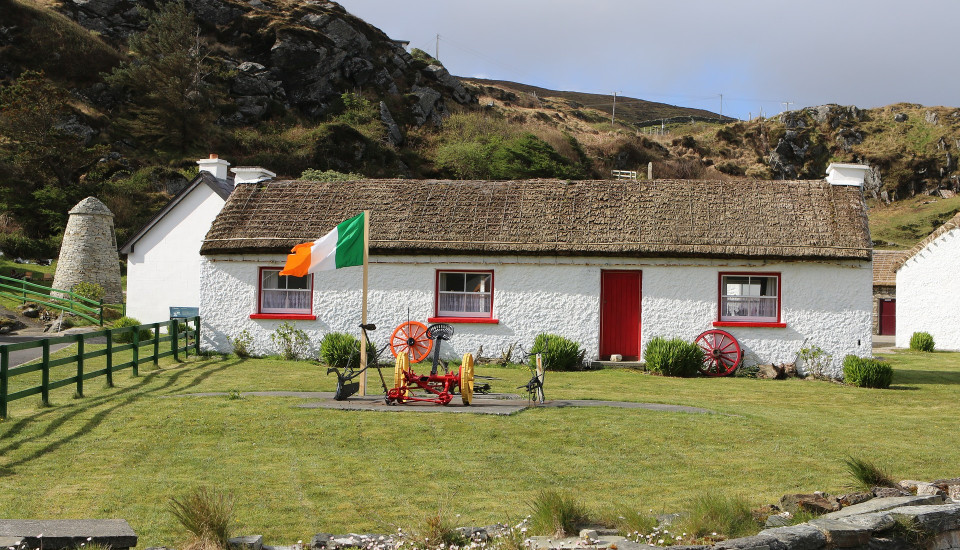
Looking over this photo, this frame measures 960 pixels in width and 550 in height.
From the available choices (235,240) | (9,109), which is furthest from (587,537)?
(9,109)

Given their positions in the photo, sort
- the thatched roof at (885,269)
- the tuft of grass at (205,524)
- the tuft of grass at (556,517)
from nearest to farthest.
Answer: the tuft of grass at (205,524) < the tuft of grass at (556,517) < the thatched roof at (885,269)

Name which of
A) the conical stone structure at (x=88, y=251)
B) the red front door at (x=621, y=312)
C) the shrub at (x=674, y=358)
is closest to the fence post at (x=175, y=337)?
A: the red front door at (x=621, y=312)

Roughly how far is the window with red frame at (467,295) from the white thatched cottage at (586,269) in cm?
3

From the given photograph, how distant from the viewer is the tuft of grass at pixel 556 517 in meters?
6.25

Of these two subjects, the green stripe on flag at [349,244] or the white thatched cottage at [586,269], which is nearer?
the green stripe on flag at [349,244]

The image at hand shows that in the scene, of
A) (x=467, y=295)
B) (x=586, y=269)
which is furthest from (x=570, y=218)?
(x=467, y=295)

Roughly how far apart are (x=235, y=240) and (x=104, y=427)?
9.92 metres

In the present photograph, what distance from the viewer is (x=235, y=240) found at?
19844 millimetres

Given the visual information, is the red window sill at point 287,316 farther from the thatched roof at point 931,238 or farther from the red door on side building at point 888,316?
the red door on side building at point 888,316

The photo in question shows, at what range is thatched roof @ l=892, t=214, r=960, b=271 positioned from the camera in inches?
1126

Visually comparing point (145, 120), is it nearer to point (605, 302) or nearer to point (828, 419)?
point (605, 302)

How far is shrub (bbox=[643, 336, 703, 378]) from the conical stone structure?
21141mm

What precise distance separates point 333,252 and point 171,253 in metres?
15.6

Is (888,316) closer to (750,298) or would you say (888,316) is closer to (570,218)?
(750,298)
